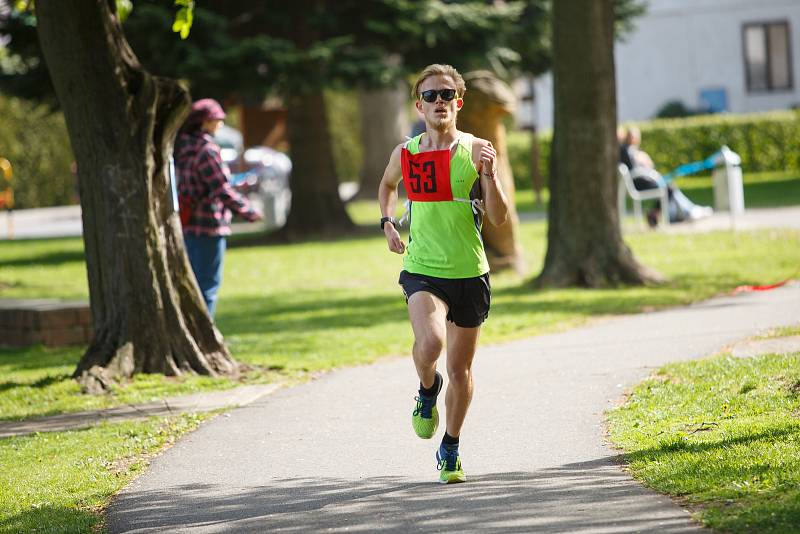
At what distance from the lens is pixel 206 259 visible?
11.5 m

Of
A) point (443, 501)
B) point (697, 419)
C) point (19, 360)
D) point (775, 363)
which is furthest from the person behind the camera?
point (19, 360)

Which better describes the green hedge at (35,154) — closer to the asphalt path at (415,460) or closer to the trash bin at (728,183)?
the trash bin at (728,183)

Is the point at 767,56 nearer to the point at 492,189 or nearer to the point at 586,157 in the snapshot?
the point at 586,157

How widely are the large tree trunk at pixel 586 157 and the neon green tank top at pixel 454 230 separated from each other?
8.23m

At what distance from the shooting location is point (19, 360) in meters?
12.2

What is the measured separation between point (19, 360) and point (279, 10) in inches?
470

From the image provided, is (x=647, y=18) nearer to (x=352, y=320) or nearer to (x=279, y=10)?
(x=279, y=10)

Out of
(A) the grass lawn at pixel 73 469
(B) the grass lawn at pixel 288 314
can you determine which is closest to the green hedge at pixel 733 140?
(B) the grass lawn at pixel 288 314

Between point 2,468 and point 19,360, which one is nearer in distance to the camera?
point 2,468

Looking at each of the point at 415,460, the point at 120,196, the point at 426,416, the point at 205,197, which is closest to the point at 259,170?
the point at 205,197

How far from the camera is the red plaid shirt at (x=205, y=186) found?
1123cm

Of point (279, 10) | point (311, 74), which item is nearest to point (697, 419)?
point (311, 74)

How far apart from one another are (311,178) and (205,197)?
43.3 feet

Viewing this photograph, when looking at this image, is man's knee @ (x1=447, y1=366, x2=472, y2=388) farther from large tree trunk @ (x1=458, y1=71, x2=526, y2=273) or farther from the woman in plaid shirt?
large tree trunk @ (x1=458, y1=71, x2=526, y2=273)
